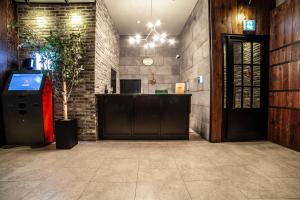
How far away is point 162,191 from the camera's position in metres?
2.07

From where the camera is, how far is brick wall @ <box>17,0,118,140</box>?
4258 millimetres

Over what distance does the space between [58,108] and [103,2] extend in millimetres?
3030

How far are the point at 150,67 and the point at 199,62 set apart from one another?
328 centimetres

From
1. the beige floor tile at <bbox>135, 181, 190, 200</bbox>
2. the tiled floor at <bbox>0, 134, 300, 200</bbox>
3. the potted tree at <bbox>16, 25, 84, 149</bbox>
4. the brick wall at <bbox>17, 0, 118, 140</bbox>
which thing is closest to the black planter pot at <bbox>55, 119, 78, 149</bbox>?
the potted tree at <bbox>16, 25, 84, 149</bbox>

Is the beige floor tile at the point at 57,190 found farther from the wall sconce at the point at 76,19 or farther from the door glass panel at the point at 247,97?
the door glass panel at the point at 247,97

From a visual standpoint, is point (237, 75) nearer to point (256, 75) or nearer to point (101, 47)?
point (256, 75)

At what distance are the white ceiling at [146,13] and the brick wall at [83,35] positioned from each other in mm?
1068

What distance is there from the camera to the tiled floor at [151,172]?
2029mm

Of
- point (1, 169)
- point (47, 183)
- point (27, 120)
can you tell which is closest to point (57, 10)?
point (27, 120)

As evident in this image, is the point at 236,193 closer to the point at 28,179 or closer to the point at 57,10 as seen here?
the point at 28,179

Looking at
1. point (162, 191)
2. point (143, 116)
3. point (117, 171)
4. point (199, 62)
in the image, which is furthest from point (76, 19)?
point (162, 191)

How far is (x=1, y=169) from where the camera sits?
268 cm

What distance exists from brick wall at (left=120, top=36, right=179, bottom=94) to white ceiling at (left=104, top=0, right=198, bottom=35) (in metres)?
0.88

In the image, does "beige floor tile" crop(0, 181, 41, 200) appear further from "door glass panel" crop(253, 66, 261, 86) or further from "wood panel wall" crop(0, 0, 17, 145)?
"door glass panel" crop(253, 66, 261, 86)
